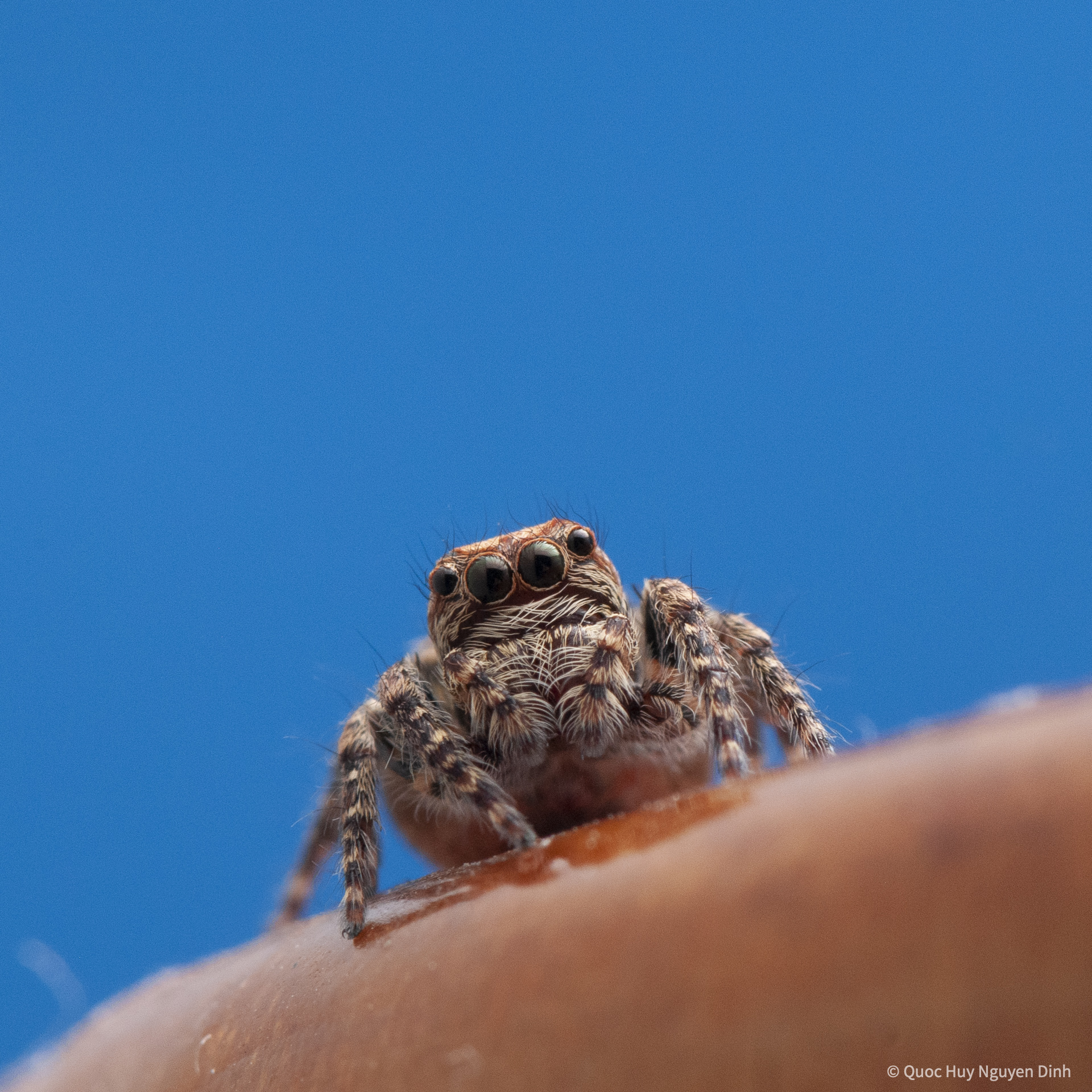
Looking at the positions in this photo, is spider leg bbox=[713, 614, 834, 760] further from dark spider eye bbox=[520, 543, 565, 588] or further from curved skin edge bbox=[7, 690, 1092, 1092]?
curved skin edge bbox=[7, 690, 1092, 1092]

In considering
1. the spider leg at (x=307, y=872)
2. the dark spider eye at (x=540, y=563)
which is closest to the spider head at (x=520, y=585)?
the dark spider eye at (x=540, y=563)

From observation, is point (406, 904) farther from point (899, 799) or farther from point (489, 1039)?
point (899, 799)

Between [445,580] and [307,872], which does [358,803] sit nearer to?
[445,580]

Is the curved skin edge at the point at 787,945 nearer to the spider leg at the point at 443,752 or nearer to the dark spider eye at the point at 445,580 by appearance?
the spider leg at the point at 443,752

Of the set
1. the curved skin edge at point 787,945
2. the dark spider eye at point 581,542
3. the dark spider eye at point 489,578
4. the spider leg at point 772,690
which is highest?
the dark spider eye at point 581,542

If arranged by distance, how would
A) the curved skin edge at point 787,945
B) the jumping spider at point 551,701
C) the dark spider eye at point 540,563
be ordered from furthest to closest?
the dark spider eye at point 540,563
the jumping spider at point 551,701
the curved skin edge at point 787,945

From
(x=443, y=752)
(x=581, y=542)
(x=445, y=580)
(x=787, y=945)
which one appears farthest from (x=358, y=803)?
(x=787, y=945)

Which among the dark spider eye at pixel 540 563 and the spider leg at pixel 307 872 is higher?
the dark spider eye at pixel 540 563

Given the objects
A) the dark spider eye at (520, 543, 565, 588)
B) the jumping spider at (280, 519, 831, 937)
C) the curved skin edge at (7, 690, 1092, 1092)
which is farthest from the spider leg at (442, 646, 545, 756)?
the curved skin edge at (7, 690, 1092, 1092)
